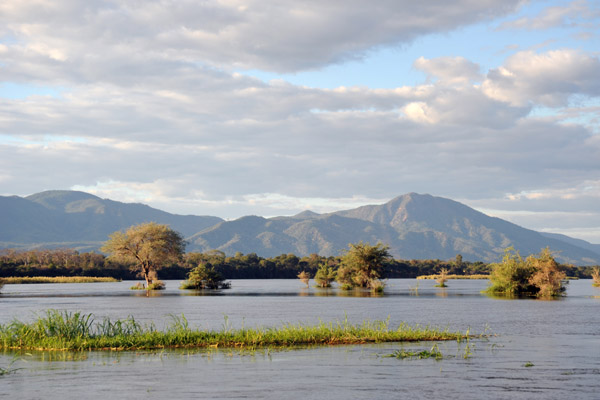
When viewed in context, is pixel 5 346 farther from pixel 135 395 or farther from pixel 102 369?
pixel 135 395

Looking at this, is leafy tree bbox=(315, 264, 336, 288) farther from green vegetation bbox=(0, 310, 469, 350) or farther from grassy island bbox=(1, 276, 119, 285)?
green vegetation bbox=(0, 310, 469, 350)

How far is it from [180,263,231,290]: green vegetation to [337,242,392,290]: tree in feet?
75.8

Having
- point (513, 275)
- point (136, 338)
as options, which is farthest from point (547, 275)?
point (136, 338)

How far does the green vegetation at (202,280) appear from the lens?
110 meters

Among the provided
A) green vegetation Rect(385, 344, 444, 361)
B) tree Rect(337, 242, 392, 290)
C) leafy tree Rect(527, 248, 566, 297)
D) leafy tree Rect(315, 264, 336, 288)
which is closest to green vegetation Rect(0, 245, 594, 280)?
leafy tree Rect(315, 264, 336, 288)

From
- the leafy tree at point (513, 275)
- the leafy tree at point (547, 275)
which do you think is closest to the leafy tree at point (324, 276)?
the leafy tree at point (513, 275)

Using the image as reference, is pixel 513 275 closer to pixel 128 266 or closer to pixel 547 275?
pixel 547 275

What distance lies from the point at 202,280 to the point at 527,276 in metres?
53.3

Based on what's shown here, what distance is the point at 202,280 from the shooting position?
112m

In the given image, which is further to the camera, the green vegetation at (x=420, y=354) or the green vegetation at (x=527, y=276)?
the green vegetation at (x=527, y=276)

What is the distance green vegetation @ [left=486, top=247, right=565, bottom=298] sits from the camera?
281ft

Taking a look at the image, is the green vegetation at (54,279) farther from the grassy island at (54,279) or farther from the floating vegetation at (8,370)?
the floating vegetation at (8,370)

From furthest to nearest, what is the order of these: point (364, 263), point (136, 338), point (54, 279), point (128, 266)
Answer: point (128, 266) < point (54, 279) < point (364, 263) < point (136, 338)

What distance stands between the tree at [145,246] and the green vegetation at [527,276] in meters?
51.5
